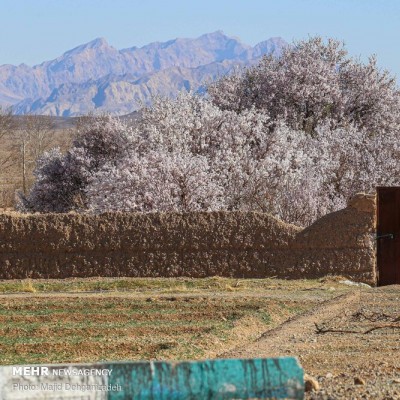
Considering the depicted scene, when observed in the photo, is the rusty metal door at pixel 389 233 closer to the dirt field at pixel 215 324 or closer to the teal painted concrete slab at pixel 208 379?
the dirt field at pixel 215 324

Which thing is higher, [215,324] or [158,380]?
[158,380]

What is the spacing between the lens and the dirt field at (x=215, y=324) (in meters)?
11.4

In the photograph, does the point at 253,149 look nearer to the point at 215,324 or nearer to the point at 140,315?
the point at 140,315

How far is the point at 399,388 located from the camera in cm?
872

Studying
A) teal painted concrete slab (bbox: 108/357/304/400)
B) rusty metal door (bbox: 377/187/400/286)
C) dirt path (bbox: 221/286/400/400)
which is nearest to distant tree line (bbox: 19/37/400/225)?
rusty metal door (bbox: 377/187/400/286)

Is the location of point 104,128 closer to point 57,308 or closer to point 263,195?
point 263,195

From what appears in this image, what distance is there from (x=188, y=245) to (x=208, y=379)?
51.4ft

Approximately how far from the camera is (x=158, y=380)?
703 cm

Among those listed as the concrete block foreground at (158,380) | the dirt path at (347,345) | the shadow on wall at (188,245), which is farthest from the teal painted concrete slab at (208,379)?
the shadow on wall at (188,245)

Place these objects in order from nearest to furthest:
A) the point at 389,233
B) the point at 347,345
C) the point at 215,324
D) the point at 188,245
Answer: the point at 347,345
the point at 215,324
the point at 389,233
the point at 188,245

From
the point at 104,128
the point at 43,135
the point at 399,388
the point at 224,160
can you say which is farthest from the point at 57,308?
the point at 43,135

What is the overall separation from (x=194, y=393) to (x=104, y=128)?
3031 cm

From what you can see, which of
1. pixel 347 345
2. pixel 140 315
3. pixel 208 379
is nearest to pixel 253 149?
pixel 140 315

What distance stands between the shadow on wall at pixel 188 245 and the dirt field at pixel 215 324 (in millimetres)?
578
